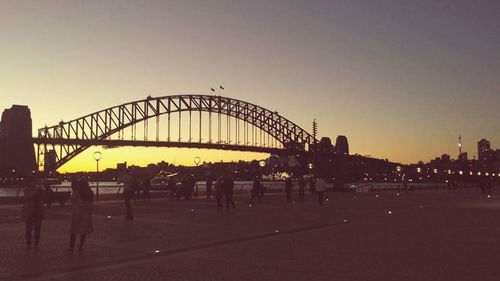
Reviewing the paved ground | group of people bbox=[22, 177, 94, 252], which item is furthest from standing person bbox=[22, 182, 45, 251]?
the paved ground

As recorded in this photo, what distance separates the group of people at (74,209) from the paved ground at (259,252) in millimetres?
491

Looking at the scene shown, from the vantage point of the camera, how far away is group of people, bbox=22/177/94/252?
13.3m

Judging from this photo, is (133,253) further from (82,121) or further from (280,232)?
(82,121)

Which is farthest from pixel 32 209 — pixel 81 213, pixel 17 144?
pixel 17 144

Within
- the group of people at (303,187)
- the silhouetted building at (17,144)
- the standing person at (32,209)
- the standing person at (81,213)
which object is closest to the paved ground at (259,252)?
the standing person at (32,209)

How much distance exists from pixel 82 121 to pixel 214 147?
30934mm

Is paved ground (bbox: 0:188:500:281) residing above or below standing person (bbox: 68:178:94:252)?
below

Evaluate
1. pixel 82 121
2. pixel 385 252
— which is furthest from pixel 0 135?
pixel 385 252

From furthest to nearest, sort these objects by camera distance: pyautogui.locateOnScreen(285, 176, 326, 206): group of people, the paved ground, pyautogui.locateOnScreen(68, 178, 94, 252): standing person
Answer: pyautogui.locateOnScreen(285, 176, 326, 206): group of people → pyautogui.locateOnScreen(68, 178, 94, 252): standing person → the paved ground

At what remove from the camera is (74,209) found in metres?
13.4

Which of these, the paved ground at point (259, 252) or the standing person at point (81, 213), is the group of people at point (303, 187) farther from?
the standing person at point (81, 213)

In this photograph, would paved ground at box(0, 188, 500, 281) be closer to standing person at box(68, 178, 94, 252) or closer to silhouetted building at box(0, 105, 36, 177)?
standing person at box(68, 178, 94, 252)

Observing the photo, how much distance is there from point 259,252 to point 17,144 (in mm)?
112360

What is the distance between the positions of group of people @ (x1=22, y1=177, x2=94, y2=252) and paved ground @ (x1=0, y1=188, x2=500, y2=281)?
49 centimetres
